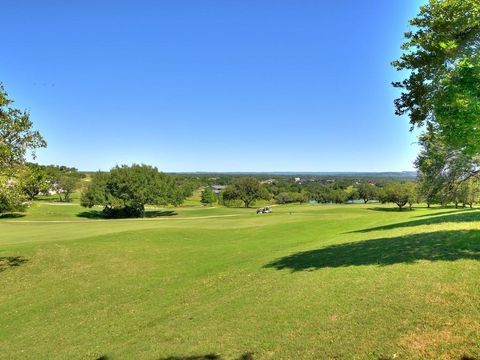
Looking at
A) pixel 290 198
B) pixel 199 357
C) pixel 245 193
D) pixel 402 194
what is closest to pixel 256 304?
pixel 199 357

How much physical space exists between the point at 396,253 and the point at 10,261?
2323 cm

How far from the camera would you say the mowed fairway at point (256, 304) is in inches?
372

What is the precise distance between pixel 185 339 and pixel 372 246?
11.8 metres

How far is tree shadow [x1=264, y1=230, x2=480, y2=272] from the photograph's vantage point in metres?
15.0

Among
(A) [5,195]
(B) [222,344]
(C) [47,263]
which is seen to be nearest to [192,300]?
(B) [222,344]

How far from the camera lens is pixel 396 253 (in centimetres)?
1656

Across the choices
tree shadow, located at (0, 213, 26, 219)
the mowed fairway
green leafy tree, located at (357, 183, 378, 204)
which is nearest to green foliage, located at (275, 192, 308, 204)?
green leafy tree, located at (357, 183, 378, 204)

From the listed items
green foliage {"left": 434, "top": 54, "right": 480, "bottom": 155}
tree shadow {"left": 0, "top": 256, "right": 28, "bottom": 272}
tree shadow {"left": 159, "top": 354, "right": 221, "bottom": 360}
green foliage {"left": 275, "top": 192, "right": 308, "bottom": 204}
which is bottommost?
tree shadow {"left": 0, "top": 256, "right": 28, "bottom": 272}

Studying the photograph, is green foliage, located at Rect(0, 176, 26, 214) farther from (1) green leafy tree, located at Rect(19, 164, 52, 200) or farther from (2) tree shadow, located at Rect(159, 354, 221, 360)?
(2) tree shadow, located at Rect(159, 354, 221, 360)

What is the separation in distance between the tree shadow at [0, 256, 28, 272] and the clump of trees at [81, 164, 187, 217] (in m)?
53.7

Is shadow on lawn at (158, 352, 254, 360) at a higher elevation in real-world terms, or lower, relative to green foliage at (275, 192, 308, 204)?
lower

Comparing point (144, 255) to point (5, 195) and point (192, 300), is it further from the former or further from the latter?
point (192, 300)

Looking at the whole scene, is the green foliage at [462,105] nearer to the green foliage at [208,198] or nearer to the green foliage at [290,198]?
the green foliage at [208,198]

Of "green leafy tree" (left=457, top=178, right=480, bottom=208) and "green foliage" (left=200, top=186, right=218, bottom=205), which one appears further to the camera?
"green foliage" (left=200, top=186, right=218, bottom=205)
